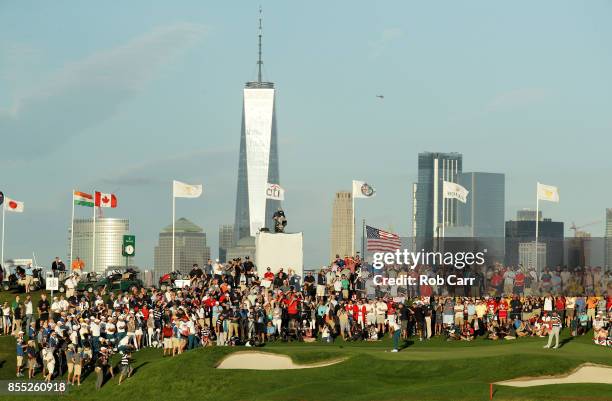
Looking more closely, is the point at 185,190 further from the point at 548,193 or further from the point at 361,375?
the point at 361,375

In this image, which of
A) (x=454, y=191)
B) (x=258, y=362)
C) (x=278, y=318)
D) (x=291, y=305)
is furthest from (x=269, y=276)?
(x=454, y=191)

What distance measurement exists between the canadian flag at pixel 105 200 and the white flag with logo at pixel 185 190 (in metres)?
4.27

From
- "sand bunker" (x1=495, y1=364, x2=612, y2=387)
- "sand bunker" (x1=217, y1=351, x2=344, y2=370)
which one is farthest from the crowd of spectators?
"sand bunker" (x1=495, y1=364, x2=612, y2=387)

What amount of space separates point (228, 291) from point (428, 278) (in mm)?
10592

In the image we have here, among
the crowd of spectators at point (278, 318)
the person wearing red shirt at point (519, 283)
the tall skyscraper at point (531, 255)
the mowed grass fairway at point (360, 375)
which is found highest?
the tall skyscraper at point (531, 255)

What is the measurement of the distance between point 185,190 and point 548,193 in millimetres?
24195

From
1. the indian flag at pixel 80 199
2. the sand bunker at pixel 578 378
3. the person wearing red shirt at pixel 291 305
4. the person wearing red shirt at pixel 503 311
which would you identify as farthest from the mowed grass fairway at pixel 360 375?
the indian flag at pixel 80 199

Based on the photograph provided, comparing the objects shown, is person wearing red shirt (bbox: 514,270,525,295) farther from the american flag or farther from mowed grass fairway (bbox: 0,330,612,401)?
the american flag

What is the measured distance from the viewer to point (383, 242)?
6794 centimetres

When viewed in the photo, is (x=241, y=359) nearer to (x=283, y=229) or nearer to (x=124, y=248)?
(x=283, y=229)

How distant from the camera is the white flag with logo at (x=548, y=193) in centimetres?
7685

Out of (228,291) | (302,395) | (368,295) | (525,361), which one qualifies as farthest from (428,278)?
(302,395)

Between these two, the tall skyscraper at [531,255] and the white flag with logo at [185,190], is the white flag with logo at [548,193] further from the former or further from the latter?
the white flag with logo at [185,190]

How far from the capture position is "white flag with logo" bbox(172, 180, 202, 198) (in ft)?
277
